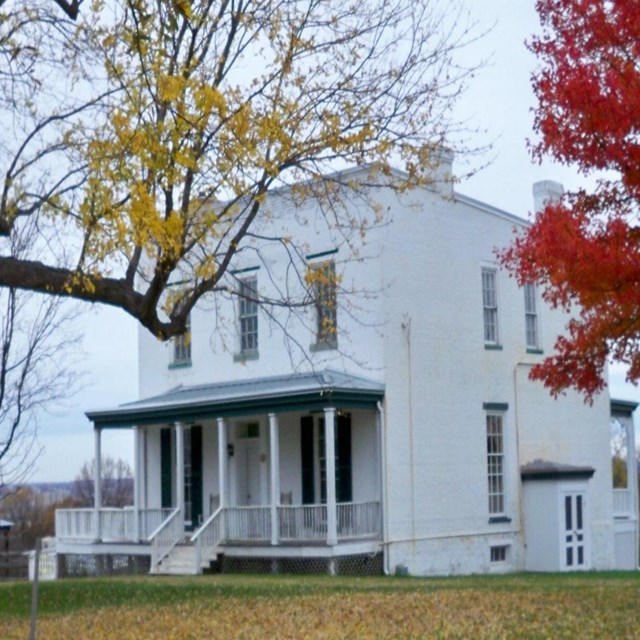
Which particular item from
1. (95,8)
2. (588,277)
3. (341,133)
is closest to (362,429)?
(588,277)

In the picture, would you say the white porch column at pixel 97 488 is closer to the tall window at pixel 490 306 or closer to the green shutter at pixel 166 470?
the green shutter at pixel 166 470

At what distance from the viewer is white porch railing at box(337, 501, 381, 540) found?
27.2 m

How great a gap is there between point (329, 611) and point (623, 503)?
21350mm

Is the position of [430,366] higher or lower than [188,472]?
higher

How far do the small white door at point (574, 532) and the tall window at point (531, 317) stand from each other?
3981mm

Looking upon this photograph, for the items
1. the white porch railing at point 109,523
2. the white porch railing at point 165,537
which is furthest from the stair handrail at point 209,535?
the white porch railing at point 109,523

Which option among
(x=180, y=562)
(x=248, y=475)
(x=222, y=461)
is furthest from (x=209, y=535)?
(x=248, y=475)

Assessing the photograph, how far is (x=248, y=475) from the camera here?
31.0 metres

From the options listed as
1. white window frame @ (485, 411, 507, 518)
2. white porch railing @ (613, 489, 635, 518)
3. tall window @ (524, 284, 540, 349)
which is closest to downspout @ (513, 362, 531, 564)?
white window frame @ (485, 411, 507, 518)

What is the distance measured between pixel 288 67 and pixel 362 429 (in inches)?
561

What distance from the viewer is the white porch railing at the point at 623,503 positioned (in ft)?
116

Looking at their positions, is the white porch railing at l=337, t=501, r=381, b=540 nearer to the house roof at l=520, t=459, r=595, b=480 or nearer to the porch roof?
the porch roof

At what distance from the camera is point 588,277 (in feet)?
57.7

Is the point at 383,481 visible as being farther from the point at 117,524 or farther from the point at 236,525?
the point at 117,524
